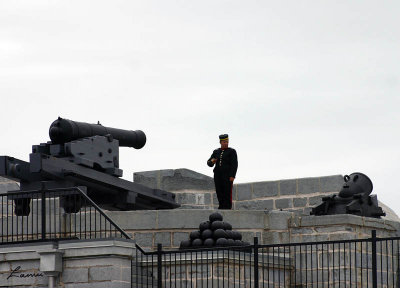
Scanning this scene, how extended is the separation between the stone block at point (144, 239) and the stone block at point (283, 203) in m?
4.97

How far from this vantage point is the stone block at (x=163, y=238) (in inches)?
774

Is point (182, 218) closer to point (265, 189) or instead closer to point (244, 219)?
point (244, 219)

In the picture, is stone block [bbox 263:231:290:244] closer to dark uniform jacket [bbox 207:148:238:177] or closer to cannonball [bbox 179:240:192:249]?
dark uniform jacket [bbox 207:148:238:177]

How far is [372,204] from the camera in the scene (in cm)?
2108

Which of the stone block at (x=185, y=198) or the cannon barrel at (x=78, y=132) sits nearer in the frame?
the cannon barrel at (x=78, y=132)

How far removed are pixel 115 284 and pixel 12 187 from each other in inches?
370

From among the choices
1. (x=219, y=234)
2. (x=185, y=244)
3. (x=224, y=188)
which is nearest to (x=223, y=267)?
(x=219, y=234)

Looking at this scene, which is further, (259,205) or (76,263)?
(259,205)

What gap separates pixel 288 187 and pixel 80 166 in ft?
18.7

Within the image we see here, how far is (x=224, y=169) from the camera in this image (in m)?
20.8

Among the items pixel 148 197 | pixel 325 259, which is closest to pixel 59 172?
pixel 148 197

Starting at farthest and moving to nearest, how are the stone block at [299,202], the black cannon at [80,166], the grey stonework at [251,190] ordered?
the stone block at [299,202] → the grey stonework at [251,190] → the black cannon at [80,166]

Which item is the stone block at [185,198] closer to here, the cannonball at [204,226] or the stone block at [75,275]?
the cannonball at [204,226]

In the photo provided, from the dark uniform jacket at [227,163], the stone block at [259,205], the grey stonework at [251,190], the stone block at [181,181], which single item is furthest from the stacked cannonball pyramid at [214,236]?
the stone block at [181,181]
